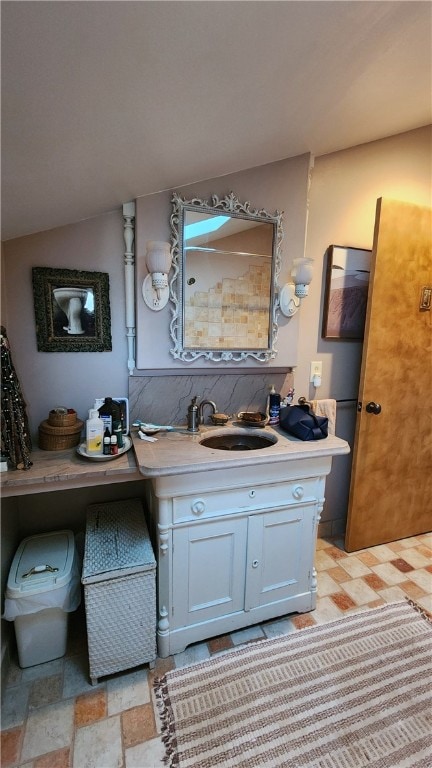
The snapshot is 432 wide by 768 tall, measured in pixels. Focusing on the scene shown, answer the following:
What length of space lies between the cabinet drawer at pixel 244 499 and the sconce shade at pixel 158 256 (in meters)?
0.99

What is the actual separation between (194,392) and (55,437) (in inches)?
27.8

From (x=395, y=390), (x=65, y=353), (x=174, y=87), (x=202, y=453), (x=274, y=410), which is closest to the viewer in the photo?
(x=174, y=87)

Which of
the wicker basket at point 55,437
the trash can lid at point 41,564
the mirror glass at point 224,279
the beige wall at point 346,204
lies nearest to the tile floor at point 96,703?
the trash can lid at point 41,564

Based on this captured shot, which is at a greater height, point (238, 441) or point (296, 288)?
point (296, 288)

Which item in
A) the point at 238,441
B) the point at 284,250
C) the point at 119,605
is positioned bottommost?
the point at 119,605

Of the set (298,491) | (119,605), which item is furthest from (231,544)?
(119,605)

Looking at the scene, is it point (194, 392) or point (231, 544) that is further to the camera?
point (194, 392)

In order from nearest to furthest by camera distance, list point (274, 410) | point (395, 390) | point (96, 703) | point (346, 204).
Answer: point (96, 703) < point (274, 410) < point (346, 204) < point (395, 390)

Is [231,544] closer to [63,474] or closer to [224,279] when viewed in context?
[63,474]

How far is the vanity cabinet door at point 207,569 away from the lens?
138cm

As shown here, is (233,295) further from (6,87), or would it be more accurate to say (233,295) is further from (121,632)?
(121,632)

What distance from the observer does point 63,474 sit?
1.27 metres

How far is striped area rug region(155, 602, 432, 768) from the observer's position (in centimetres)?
112

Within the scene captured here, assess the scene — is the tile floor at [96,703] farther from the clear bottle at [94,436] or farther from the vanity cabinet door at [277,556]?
the clear bottle at [94,436]
